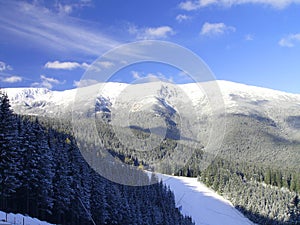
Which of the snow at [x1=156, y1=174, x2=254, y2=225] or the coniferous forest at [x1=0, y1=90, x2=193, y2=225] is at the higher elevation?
the coniferous forest at [x1=0, y1=90, x2=193, y2=225]

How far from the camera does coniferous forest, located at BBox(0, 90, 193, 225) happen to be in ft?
126

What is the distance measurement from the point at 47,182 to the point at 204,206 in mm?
108478

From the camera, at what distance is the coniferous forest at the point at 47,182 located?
126ft

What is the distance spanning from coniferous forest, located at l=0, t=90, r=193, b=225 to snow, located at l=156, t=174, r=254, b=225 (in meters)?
71.1

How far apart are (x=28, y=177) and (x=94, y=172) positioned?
18.5m

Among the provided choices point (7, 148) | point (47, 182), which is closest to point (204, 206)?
point (47, 182)

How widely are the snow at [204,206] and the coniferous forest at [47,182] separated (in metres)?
71.1

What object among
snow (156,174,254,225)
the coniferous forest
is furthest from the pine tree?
snow (156,174,254,225)

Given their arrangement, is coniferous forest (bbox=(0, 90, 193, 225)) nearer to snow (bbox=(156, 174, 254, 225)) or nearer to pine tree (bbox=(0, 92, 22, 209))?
pine tree (bbox=(0, 92, 22, 209))

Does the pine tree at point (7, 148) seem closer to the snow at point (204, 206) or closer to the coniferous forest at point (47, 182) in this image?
the coniferous forest at point (47, 182)

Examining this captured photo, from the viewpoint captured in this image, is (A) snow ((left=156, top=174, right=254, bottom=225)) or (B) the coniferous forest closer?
(B) the coniferous forest

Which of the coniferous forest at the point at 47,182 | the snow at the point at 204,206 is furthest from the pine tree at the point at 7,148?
the snow at the point at 204,206

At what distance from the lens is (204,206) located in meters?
144

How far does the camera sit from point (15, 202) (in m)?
44.7
